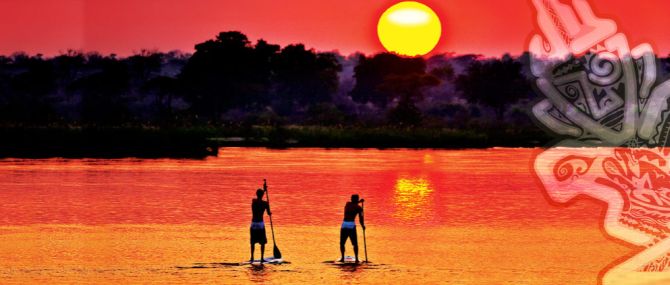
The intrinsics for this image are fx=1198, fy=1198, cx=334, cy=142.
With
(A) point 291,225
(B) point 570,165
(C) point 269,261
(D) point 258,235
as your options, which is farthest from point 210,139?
(B) point 570,165

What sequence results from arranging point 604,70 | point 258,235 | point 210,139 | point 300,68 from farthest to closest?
point 300,68, point 210,139, point 258,235, point 604,70

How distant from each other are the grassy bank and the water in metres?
13.9

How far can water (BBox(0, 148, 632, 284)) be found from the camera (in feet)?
99.3

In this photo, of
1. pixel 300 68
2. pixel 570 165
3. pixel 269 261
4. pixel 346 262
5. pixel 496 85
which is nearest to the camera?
pixel 570 165

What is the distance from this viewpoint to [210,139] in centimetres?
12200

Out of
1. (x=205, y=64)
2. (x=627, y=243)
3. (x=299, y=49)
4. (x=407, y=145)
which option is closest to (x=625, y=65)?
(x=627, y=243)

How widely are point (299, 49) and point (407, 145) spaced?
232 ft

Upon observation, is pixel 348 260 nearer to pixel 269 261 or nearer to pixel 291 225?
pixel 269 261

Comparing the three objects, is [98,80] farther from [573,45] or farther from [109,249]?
[573,45]

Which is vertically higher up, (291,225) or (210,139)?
(210,139)

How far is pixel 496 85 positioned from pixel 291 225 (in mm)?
149079

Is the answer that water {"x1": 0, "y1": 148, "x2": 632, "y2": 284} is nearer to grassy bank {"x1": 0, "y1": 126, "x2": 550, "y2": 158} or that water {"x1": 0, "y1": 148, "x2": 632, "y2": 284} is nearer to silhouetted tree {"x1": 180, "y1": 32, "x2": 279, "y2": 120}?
grassy bank {"x1": 0, "y1": 126, "x2": 550, "y2": 158}

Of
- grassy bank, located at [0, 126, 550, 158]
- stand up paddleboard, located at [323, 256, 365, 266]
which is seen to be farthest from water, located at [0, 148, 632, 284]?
grassy bank, located at [0, 126, 550, 158]

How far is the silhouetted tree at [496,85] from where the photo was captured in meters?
189
